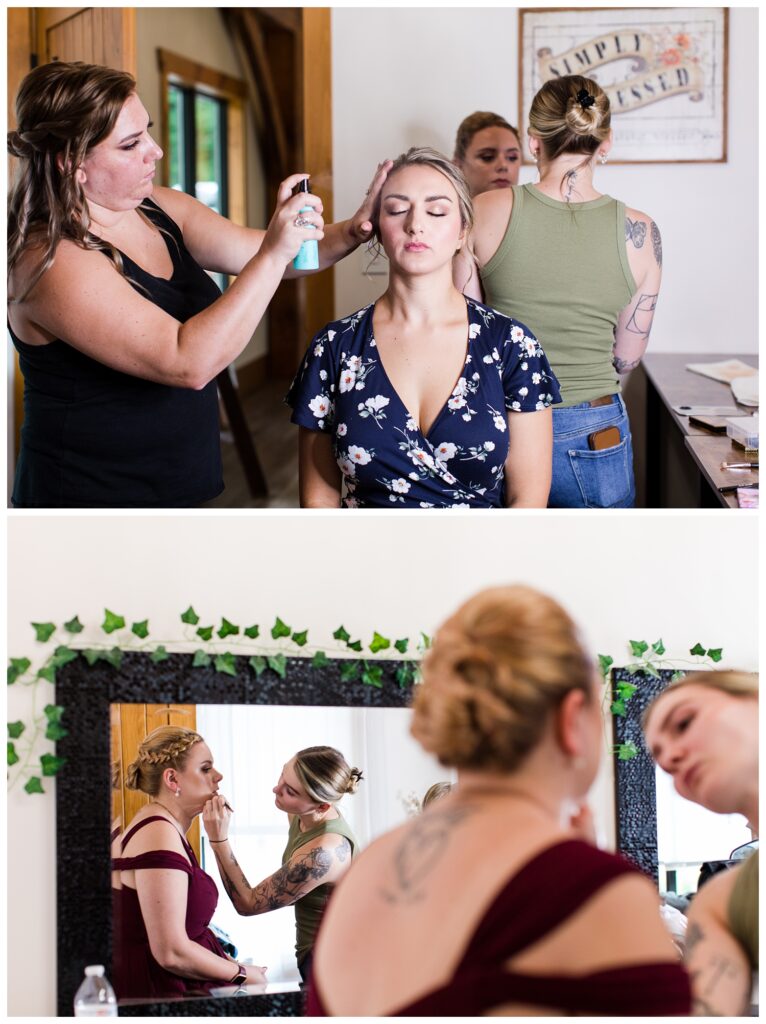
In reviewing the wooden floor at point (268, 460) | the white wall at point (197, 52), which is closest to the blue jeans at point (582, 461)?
the wooden floor at point (268, 460)

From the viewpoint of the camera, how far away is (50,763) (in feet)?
5.98

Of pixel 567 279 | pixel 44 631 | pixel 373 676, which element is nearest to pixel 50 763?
pixel 44 631

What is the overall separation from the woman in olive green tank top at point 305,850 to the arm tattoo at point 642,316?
106cm

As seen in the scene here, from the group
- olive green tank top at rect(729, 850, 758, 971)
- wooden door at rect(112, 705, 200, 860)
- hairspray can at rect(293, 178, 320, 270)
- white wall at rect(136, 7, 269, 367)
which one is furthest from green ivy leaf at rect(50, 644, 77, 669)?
white wall at rect(136, 7, 269, 367)

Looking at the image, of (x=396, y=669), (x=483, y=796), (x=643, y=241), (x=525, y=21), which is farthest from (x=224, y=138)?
(x=483, y=796)

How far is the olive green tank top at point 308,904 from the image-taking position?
5.83 feet

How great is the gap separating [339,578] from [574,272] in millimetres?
784

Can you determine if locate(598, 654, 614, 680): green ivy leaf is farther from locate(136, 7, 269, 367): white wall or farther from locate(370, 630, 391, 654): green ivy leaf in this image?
locate(136, 7, 269, 367): white wall

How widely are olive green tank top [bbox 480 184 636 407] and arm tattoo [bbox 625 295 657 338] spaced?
4cm

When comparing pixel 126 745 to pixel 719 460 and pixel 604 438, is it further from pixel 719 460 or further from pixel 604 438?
pixel 719 460

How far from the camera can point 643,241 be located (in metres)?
2.15

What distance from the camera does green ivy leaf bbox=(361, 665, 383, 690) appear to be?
1751 mm

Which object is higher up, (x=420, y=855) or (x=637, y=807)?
(x=420, y=855)

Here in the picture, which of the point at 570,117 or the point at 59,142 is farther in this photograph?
the point at 570,117
